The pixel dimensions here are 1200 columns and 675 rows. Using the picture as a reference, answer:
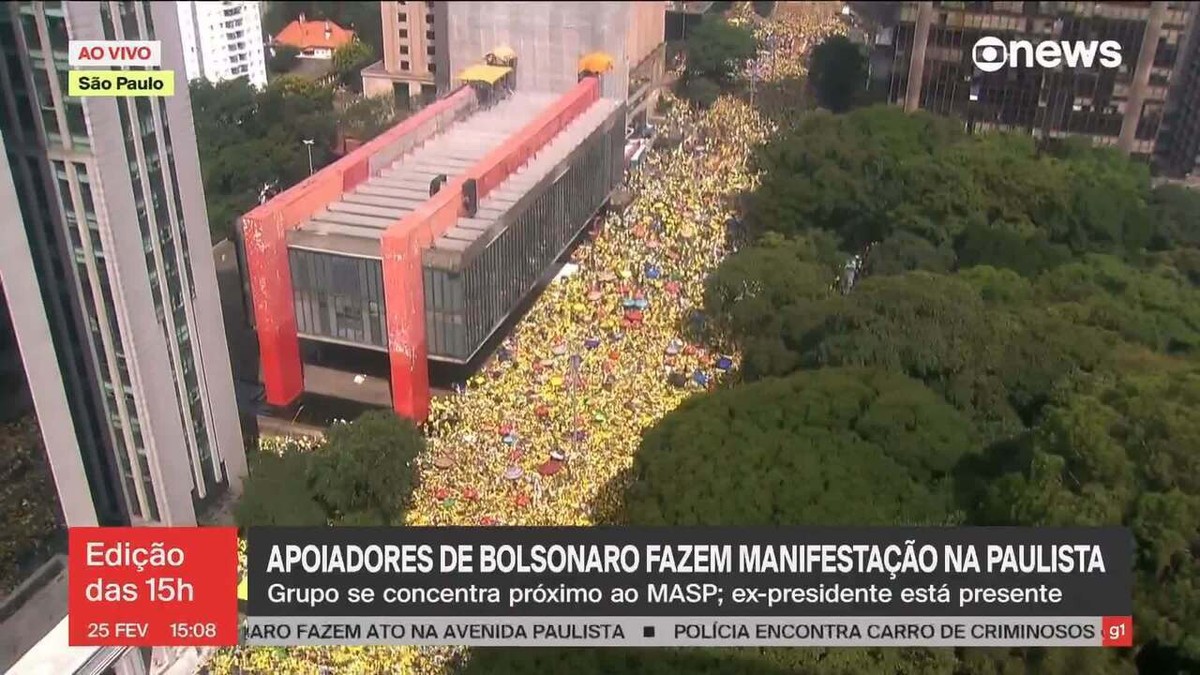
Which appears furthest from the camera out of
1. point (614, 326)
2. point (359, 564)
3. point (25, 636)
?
point (614, 326)

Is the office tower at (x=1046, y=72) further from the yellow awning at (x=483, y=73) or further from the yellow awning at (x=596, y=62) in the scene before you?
the yellow awning at (x=483, y=73)

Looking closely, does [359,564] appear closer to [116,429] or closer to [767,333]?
[116,429]

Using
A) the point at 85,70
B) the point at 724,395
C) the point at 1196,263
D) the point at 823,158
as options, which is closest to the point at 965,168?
the point at 823,158

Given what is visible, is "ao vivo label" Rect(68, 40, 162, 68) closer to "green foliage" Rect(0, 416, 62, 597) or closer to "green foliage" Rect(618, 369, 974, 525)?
"green foliage" Rect(0, 416, 62, 597)

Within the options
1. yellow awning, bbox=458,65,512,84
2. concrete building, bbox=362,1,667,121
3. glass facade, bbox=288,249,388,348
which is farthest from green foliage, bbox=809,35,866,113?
glass facade, bbox=288,249,388,348

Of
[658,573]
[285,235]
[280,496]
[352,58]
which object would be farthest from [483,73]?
[658,573]

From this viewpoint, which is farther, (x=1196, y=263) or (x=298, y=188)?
(x=1196, y=263)

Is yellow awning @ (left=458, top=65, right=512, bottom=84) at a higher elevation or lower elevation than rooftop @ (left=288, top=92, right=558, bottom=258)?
higher
